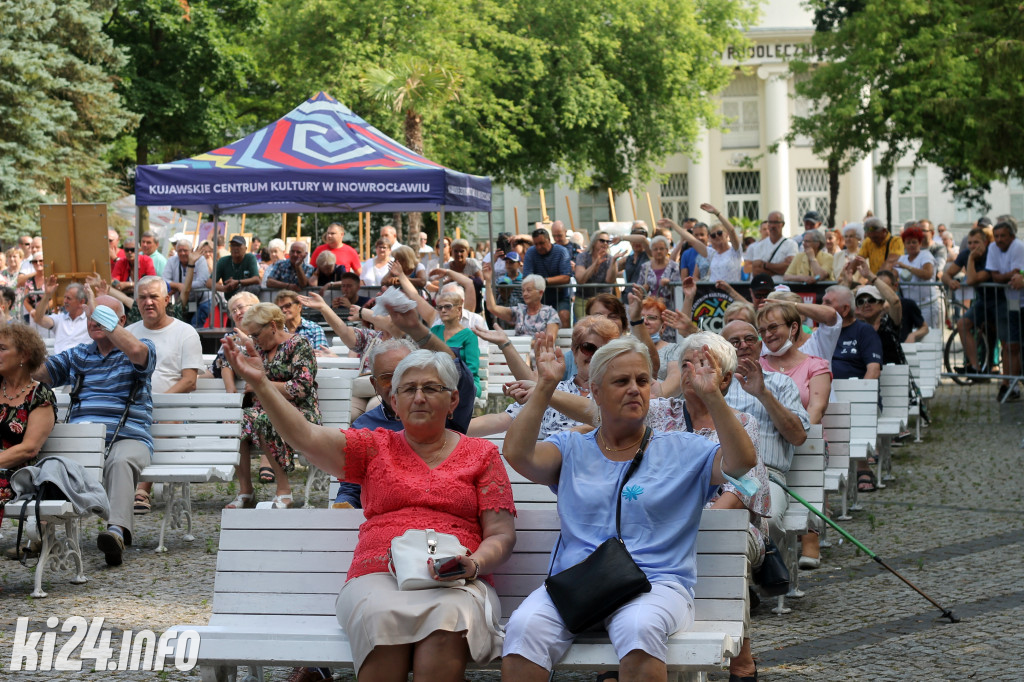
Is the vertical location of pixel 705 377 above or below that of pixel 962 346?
above

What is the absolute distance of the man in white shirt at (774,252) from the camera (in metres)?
15.9

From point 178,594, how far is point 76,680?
60.3 inches

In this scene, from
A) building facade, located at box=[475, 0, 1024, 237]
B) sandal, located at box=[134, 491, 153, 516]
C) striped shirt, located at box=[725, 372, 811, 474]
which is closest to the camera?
striped shirt, located at box=[725, 372, 811, 474]

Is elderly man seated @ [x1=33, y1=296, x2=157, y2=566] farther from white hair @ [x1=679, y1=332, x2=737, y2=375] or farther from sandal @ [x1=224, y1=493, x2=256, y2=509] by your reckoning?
white hair @ [x1=679, y1=332, x2=737, y2=375]

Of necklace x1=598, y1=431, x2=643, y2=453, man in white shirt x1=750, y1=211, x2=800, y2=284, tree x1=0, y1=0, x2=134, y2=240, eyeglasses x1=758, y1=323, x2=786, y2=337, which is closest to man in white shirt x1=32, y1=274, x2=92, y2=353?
eyeglasses x1=758, y1=323, x2=786, y2=337

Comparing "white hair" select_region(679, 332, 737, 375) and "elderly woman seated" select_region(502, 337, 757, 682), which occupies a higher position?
"white hair" select_region(679, 332, 737, 375)

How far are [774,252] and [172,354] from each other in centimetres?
866

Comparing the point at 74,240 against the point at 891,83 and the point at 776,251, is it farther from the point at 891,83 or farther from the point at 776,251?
the point at 891,83

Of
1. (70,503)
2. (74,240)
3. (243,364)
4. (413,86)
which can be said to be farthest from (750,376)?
(413,86)

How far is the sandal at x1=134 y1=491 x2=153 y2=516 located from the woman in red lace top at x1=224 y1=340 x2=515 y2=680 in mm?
5170

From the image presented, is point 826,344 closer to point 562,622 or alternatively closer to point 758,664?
point 758,664

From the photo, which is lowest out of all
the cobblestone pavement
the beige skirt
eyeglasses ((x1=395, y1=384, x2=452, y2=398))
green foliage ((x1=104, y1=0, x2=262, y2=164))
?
the cobblestone pavement

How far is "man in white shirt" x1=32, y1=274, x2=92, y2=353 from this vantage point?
10852 mm

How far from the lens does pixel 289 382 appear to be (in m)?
9.45
